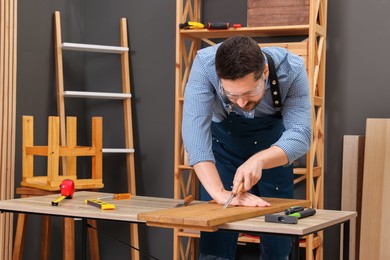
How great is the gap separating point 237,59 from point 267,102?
0.47 m

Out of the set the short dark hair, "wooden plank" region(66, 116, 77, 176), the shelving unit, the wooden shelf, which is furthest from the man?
"wooden plank" region(66, 116, 77, 176)

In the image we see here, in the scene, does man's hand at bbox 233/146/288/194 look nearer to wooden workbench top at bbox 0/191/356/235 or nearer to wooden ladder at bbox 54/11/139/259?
wooden workbench top at bbox 0/191/356/235

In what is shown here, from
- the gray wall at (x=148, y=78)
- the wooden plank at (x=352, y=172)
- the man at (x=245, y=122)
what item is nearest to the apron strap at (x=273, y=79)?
the man at (x=245, y=122)

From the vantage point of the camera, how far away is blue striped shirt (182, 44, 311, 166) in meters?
2.65

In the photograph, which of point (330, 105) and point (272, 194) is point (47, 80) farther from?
point (272, 194)

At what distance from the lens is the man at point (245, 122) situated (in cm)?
238

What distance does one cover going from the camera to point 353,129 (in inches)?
172

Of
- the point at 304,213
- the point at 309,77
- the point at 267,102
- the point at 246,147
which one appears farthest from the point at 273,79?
the point at 309,77

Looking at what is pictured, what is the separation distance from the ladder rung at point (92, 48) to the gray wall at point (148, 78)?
179mm

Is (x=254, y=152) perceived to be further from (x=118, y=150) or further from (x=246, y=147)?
(x=118, y=150)

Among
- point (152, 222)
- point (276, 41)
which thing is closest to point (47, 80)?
point (276, 41)

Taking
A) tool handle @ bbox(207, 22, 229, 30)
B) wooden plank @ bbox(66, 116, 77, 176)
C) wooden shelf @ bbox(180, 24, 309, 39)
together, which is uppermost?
tool handle @ bbox(207, 22, 229, 30)

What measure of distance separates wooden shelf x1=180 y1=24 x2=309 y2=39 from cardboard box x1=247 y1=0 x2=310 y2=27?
1.8 inches

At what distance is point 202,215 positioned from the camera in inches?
87.6
